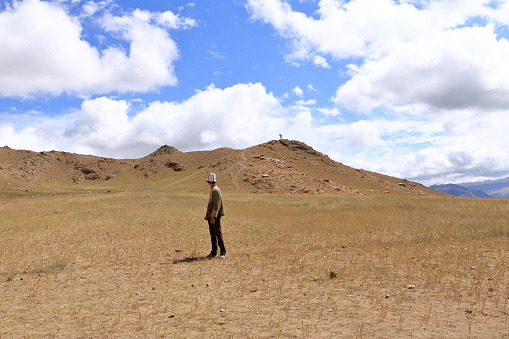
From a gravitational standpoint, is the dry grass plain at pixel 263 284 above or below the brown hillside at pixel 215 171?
below

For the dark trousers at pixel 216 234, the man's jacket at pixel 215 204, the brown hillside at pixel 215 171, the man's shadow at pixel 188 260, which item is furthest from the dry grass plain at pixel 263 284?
the brown hillside at pixel 215 171

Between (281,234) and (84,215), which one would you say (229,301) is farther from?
(84,215)

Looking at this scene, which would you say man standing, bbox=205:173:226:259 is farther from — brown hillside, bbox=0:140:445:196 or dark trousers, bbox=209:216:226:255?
brown hillside, bbox=0:140:445:196

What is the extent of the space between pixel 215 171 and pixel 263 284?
215 feet

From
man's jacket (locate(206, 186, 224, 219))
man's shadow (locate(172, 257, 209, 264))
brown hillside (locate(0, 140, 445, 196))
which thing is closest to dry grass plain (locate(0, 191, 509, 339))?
man's shadow (locate(172, 257, 209, 264))

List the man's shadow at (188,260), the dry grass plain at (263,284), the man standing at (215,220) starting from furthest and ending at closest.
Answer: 1. the man standing at (215,220)
2. the man's shadow at (188,260)
3. the dry grass plain at (263,284)

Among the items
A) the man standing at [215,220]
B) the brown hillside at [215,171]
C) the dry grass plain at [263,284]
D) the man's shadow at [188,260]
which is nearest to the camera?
the dry grass plain at [263,284]

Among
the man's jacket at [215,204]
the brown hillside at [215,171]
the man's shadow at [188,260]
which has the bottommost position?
the man's shadow at [188,260]

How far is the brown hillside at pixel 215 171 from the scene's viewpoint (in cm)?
5938

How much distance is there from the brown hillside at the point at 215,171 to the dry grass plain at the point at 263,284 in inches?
1529

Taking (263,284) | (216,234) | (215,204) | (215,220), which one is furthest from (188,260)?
(263,284)

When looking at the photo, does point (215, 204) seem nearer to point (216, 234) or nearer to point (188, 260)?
point (216, 234)

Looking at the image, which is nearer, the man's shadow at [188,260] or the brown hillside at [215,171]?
the man's shadow at [188,260]

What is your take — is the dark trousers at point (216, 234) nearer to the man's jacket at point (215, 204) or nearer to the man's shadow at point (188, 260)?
the man's jacket at point (215, 204)
